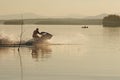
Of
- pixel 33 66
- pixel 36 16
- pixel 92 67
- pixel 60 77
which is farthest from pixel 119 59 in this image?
pixel 36 16

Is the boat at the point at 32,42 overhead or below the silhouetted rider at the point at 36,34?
below

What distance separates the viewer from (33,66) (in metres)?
6.26

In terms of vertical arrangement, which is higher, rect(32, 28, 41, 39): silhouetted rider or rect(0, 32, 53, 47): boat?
rect(32, 28, 41, 39): silhouetted rider

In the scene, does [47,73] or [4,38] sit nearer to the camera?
[47,73]

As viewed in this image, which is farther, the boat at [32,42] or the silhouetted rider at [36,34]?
the silhouetted rider at [36,34]

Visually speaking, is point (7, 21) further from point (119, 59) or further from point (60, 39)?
point (119, 59)

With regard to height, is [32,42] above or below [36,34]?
below

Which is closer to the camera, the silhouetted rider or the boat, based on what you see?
the boat

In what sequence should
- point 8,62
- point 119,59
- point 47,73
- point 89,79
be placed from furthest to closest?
point 119,59
point 8,62
point 47,73
point 89,79

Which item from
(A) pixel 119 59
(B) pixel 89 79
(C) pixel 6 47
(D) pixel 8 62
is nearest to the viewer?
(B) pixel 89 79

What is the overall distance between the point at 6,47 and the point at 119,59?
3.48m

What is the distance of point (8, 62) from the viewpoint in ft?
22.2

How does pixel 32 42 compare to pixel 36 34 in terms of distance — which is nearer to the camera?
pixel 32 42

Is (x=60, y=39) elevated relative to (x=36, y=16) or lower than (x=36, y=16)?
lower
